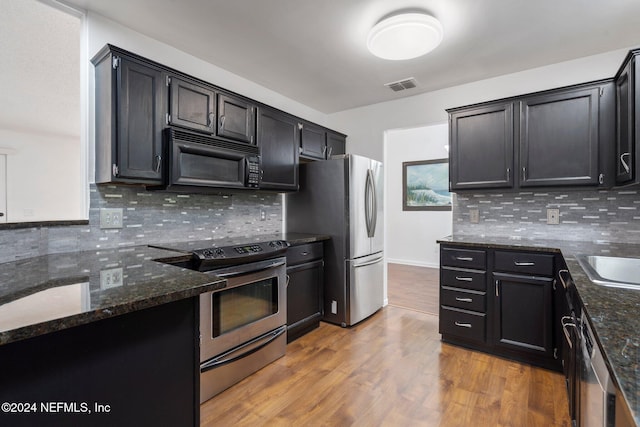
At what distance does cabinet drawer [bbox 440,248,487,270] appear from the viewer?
98.1 inches

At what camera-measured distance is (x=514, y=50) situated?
2490 millimetres

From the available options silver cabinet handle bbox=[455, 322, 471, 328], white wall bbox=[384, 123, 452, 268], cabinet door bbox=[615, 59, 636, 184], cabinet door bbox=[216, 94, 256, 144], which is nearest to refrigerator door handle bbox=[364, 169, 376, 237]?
silver cabinet handle bbox=[455, 322, 471, 328]

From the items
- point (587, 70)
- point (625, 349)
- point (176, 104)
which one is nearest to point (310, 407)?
point (625, 349)

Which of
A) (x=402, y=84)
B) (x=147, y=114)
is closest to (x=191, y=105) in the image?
(x=147, y=114)

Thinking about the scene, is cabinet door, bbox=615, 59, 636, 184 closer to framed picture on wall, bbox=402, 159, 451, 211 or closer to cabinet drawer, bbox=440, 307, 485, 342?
cabinet drawer, bbox=440, 307, 485, 342

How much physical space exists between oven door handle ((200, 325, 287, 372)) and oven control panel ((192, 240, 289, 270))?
0.58 m

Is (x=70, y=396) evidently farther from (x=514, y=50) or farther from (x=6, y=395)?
(x=514, y=50)

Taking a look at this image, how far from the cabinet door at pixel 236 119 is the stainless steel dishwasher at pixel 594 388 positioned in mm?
2406

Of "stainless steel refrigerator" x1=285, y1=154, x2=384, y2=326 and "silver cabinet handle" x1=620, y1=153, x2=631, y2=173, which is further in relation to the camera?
"stainless steel refrigerator" x1=285, y1=154, x2=384, y2=326

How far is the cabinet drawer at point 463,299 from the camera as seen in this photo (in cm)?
251

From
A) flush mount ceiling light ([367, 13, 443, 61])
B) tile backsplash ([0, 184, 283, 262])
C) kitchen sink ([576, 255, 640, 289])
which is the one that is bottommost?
kitchen sink ([576, 255, 640, 289])

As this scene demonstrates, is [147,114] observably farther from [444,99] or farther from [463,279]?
[444,99]

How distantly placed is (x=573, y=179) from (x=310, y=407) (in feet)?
8.29

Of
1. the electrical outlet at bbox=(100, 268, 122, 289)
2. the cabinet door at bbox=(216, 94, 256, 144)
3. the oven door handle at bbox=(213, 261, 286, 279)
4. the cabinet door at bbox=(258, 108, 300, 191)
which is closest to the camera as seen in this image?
the electrical outlet at bbox=(100, 268, 122, 289)
